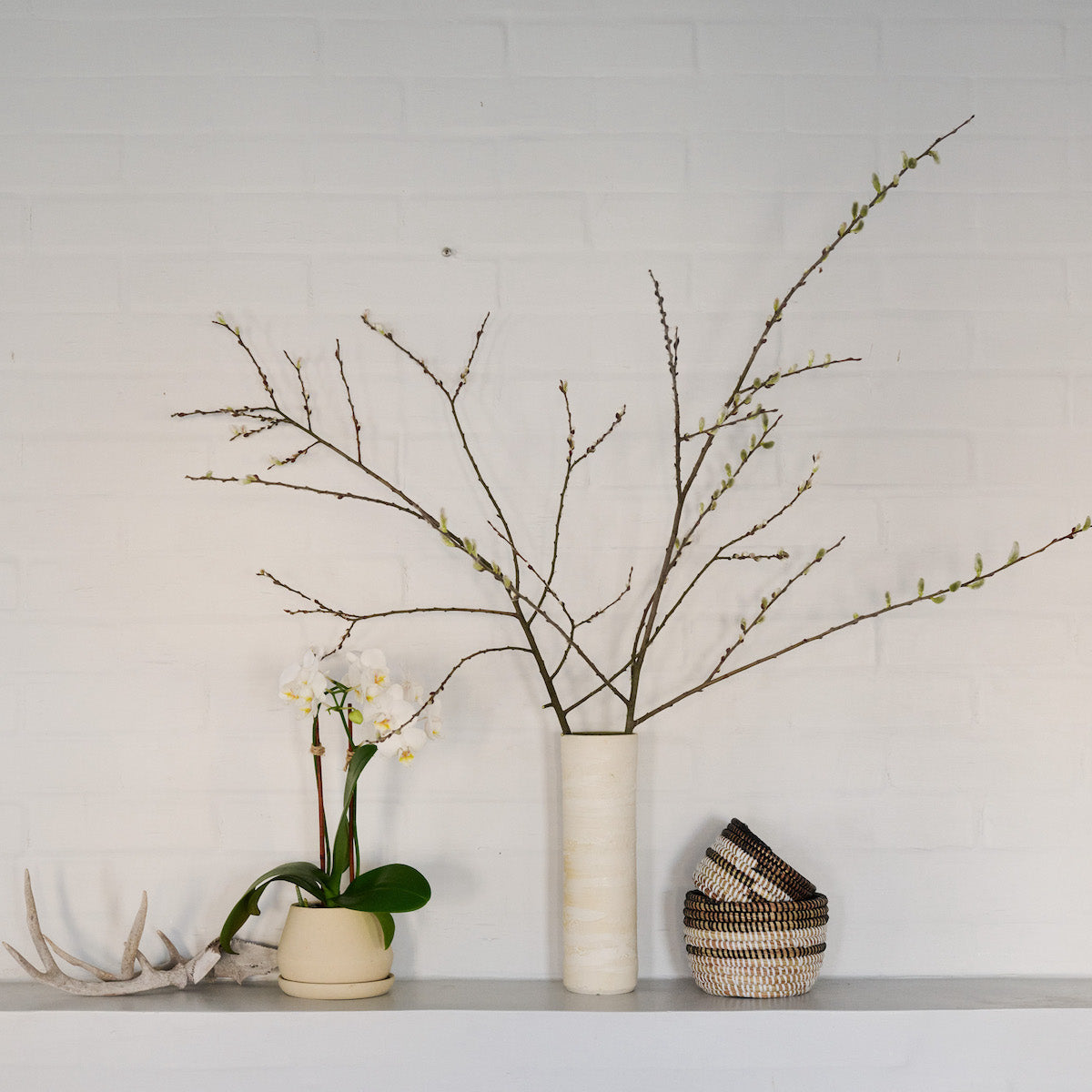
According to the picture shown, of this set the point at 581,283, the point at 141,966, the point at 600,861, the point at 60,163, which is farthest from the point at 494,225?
the point at 141,966

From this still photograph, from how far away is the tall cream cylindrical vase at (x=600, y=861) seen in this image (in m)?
1.43

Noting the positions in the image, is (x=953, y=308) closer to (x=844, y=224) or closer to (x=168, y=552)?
(x=844, y=224)

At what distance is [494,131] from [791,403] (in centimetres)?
59

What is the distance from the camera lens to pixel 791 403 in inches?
63.4

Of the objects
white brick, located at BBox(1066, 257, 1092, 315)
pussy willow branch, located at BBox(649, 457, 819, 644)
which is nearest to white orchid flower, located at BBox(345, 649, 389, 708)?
pussy willow branch, located at BBox(649, 457, 819, 644)

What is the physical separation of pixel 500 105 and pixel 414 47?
152mm

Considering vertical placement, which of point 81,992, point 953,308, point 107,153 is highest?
point 107,153

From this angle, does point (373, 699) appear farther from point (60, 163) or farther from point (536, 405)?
point (60, 163)

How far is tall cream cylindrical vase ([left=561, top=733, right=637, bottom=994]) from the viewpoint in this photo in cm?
143

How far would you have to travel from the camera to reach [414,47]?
1634 mm

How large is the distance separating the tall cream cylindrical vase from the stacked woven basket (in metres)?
0.10

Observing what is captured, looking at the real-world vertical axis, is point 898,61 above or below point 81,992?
above

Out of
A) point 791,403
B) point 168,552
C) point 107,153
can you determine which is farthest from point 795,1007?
point 107,153

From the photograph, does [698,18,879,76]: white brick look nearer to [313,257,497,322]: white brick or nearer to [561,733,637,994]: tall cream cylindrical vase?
[313,257,497,322]: white brick
